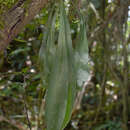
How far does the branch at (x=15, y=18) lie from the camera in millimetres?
434

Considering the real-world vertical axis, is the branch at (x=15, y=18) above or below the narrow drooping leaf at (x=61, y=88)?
above

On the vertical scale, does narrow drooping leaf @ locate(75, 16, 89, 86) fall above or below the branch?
below

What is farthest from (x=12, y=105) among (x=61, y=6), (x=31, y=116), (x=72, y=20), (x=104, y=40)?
(x=61, y=6)

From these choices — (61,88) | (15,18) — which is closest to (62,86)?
(61,88)

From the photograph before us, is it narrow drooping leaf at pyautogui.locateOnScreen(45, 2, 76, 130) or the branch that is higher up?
Answer: the branch

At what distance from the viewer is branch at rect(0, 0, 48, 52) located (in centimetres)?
43

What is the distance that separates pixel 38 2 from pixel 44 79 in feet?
0.49

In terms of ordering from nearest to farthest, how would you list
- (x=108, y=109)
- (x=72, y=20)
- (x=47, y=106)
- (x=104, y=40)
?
(x=47, y=106) < (x=72, y=20) < (x=104, y=40) < (x=108, y=109)

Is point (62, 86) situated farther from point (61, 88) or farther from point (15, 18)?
point (15, 18)

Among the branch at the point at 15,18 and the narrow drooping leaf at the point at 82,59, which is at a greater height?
the branch at the point at 15,18

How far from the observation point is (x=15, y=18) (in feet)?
1.43

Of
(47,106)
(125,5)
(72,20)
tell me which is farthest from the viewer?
(125,5)

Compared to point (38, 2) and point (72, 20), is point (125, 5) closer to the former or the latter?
point (72, 20)

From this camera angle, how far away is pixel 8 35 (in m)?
0.45
